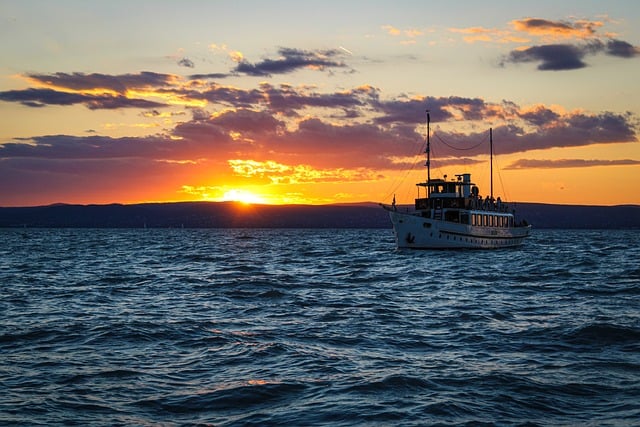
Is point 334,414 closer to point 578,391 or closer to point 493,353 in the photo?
point 578,391

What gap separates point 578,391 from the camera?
42.6 feet

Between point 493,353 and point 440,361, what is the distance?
1.86 meters

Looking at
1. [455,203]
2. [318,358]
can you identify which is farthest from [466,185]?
[318,358]

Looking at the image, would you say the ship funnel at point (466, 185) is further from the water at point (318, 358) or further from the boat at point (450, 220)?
the water at point (318, 358)

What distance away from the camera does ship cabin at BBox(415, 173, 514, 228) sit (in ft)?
274

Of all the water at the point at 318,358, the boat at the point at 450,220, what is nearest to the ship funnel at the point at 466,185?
the boat at the point at 450,220

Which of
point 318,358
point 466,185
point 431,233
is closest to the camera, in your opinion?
point 318,358

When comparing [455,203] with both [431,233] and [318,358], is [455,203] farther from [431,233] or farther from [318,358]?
[318,358]

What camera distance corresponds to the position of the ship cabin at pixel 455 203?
8344cm

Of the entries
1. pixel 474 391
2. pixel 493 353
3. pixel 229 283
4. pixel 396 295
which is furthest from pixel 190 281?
pixel 474 391

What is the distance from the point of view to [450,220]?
83562mm

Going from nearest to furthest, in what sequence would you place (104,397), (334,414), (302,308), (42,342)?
(334,414) → (104,397) → (42,342) → (302,308)

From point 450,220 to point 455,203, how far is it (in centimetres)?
238

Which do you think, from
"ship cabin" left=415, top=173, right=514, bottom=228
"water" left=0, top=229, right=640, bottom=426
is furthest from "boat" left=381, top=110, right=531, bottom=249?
"water" left=0, top=229, right=640, bottom=426
